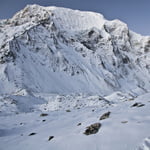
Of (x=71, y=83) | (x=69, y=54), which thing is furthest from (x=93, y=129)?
(x=69, y=54)

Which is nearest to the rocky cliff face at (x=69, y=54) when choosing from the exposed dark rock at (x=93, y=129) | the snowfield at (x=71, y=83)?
the snowfield at (x=71, y=83)

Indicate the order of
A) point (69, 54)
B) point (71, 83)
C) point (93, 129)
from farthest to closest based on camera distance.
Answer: point (69, 54)
point (71, 83)
point (93, 129)

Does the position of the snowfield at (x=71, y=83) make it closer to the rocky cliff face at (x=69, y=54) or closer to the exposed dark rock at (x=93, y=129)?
the exposed dark rock at (x=93, y=129)

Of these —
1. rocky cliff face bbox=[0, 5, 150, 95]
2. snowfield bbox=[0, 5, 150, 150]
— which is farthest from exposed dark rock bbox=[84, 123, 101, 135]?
rocky cliff face bbox=[0, 5, 150, 95]

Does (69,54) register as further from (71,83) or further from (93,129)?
(93,129)

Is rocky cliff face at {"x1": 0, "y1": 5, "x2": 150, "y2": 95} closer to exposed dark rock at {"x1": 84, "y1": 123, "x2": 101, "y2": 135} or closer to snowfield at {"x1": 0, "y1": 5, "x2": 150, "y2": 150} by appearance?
snowfield at {"x1": 0, "y1": 5, "x2": 150, "y2": 150}

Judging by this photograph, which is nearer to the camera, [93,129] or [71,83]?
[93,129]

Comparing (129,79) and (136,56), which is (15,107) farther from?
(136,56)
